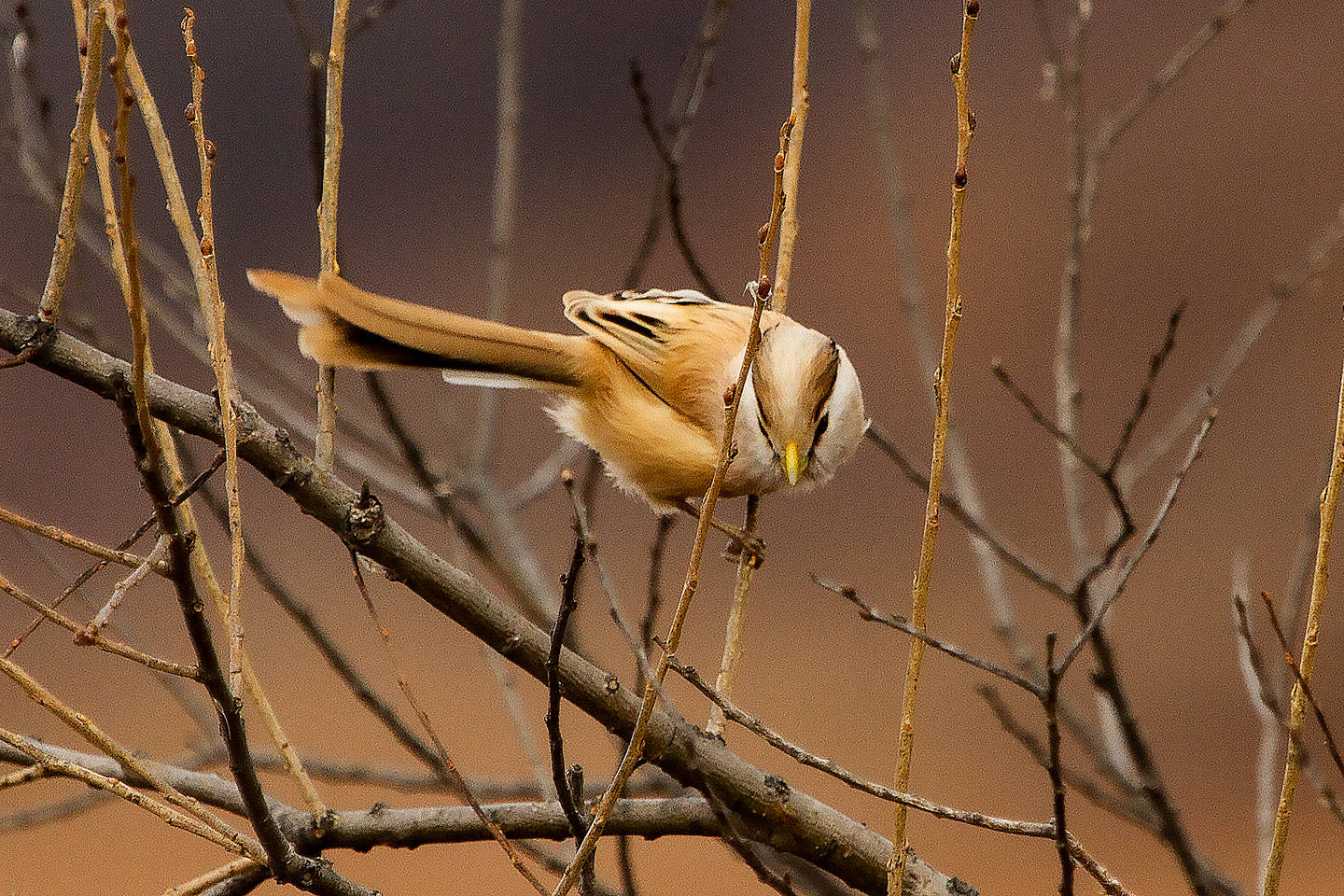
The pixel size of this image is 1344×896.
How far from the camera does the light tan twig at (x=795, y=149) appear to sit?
1517mm

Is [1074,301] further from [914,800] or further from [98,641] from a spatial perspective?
[98,641]

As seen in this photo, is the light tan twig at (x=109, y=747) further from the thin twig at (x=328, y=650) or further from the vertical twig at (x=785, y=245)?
the vertical twig at (x=785, y=245)

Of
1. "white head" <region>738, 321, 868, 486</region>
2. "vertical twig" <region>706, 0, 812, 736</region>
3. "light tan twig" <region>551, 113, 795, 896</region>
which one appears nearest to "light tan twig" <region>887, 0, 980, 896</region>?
"light tan twig" <region>551, 113, 795, 896</region>

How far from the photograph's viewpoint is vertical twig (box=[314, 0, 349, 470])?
1267 mm

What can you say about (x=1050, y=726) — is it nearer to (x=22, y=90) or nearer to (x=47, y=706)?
(x=47, y=706)

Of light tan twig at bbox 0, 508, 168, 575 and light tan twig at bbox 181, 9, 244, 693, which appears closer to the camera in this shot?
light tan twig at bbox 0, 508, 168, 575

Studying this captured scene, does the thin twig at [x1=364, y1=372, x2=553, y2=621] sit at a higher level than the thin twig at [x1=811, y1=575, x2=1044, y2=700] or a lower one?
higher

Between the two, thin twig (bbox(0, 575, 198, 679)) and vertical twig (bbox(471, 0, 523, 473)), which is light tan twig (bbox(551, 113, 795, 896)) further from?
vertical twig (bbox(471, 0, 523, 473))

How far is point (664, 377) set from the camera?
7.25ft

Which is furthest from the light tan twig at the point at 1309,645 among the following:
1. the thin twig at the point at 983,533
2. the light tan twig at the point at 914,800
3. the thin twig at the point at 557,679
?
the thin twig at the point at 557,679

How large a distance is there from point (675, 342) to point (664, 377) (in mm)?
94

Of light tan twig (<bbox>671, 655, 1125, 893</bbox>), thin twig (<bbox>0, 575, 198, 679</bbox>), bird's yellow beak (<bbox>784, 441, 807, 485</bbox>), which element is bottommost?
thin twig (<bbox>0, 575, 198, 679</bbox>)

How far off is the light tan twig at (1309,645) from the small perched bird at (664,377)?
0.87m

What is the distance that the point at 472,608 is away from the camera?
1.22m
